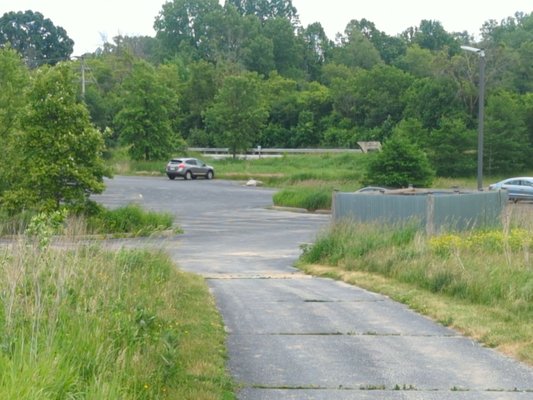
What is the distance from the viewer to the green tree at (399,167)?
48.8 m

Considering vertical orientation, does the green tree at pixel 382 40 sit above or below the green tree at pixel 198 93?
above

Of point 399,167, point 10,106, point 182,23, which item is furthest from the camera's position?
point 182,23

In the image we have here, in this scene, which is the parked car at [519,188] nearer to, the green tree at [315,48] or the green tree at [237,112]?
the green tree at [237,112]

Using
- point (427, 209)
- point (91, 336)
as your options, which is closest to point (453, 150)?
point (427, 209)

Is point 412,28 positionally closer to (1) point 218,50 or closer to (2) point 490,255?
(1) point 218,50

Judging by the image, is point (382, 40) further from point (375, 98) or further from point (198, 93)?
point (375, 98)

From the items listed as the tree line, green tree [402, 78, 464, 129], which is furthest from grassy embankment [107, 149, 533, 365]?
green tree [402, 78, 464, 129]

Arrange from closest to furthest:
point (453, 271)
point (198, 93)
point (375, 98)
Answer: point (453, 271) → point (375, 98) → point (198, 93)

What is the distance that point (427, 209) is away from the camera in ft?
75.0

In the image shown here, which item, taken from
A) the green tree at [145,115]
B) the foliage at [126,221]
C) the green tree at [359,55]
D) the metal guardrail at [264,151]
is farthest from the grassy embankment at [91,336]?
the green tree at [359,55]

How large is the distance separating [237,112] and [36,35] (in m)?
63.9

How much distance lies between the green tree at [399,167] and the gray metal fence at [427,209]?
23.1 metres

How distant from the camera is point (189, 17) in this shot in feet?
487

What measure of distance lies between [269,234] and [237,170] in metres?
34.2
